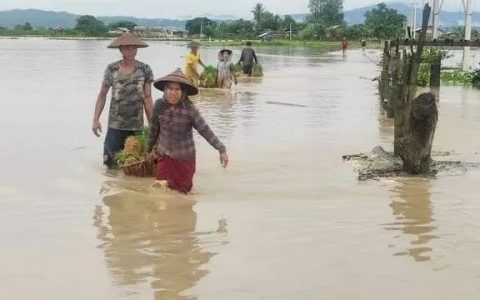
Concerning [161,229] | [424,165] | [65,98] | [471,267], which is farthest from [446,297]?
[65,98]

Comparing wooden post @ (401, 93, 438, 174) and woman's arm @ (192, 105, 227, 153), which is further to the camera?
wooden post @ (401, 93, 438, 174)

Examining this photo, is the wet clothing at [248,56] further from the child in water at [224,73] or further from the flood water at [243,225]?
the flood water at [243,225]

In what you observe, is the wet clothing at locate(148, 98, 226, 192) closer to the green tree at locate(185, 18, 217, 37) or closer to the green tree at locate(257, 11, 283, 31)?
the green tree at locate(257, 11, 283, 31)

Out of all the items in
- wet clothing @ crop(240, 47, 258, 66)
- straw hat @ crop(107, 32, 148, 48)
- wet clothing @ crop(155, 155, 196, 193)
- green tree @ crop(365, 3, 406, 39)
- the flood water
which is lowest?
the flood water

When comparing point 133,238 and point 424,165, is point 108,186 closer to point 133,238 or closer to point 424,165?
point 133,238

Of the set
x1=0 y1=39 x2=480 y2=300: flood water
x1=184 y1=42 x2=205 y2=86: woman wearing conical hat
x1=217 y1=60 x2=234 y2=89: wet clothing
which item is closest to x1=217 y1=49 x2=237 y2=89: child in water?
x1=217 y1=60 x2=234 y2=89: wet clothing

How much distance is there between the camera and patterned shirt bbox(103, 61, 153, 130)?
26.0ft

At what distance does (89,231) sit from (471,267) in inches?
115

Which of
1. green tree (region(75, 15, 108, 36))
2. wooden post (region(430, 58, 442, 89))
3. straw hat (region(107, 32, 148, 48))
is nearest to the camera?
straw hat (region(107, 32, 148, 48))

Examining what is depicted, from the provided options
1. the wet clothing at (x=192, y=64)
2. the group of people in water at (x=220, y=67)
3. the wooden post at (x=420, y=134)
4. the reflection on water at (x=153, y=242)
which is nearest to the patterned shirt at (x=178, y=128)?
the reflection on water at (x=153, y=242)

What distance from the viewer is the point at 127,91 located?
7.93 meters

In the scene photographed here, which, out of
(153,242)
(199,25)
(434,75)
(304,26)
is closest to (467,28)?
(434,75)

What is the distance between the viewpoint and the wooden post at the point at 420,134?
25.8 ft

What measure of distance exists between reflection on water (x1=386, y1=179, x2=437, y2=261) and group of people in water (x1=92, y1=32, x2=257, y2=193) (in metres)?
1.66
